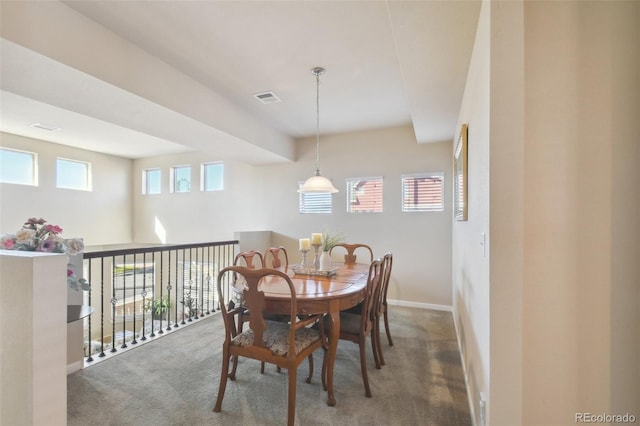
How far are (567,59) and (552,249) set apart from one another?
911mm

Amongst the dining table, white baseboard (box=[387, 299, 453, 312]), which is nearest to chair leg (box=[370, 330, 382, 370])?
the dining table

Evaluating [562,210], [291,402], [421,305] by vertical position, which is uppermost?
[562,210]

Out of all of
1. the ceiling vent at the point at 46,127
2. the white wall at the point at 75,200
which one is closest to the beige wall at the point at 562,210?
the ceiling vent at the point at 46,127

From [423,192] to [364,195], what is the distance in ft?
3.00

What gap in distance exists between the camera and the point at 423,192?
14.9ft

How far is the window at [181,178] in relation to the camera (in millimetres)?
6664

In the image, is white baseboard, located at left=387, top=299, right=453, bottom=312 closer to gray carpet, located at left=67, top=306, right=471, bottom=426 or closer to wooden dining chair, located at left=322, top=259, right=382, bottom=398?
gray carpet, located at left=67, top=306, right=471, bottom=426

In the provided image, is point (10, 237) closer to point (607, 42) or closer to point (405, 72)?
→ point (405, 72)

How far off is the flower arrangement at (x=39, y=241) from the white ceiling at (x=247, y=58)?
1.11 m

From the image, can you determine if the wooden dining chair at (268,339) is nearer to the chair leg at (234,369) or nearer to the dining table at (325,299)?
the dining table at (325,299)

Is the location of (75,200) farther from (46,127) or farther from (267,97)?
(267,97)

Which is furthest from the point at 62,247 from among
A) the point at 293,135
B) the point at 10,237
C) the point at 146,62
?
the point at 293,135

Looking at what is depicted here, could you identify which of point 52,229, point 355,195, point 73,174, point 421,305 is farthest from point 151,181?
point 421,305

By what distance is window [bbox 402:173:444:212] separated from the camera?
445 cm
